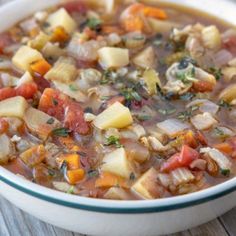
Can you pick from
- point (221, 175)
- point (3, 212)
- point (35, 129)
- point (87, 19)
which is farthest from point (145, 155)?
point (87, 19)

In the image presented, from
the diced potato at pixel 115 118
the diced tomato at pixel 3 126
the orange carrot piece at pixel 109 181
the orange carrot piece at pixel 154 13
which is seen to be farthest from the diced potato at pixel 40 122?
the orange carrot piece at pixel 154 13

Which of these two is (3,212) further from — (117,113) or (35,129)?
(117,113)

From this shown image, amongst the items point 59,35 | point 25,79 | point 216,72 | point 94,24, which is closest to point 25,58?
point 25,79

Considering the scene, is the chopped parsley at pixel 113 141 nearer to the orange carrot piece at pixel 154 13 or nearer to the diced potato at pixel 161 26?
the diced potato at pixel 161 26

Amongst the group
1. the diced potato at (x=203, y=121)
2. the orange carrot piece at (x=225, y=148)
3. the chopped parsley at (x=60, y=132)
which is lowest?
the orange carrot piece at (x=225, y=148)

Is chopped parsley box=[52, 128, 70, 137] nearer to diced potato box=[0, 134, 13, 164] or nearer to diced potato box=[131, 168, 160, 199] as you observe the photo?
diced potato box=[0, 134, 13, 164]

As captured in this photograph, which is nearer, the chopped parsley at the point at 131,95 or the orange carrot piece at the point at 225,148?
the orange carrot piece at the point at 225,148
